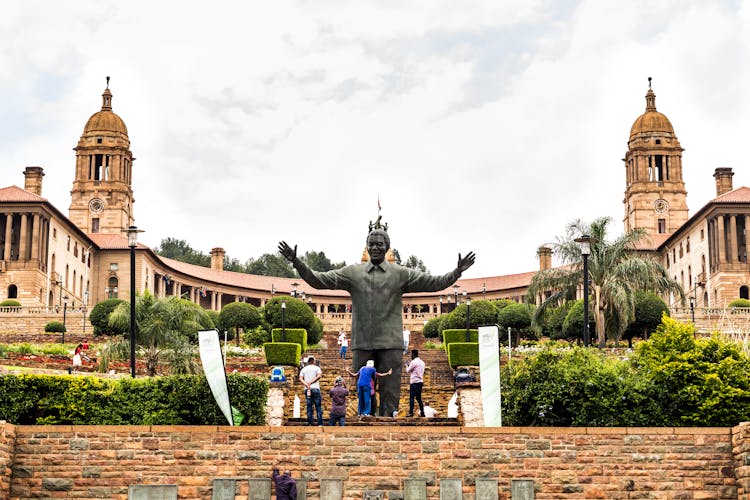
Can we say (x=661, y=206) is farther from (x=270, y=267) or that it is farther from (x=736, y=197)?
(x=270, y=267)

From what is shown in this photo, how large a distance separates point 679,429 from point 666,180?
278 feet

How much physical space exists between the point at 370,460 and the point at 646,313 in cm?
3073

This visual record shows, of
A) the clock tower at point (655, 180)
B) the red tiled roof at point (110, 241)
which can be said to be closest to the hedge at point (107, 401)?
the red tiled roof at point (110, 241)

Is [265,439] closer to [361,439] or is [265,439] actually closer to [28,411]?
[361,439]

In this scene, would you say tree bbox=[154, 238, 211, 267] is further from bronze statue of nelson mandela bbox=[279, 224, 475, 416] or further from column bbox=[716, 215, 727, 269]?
bronze statue of nelson mandela bbox=[279, 224, 475, 416]

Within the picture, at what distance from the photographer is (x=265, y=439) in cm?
1808

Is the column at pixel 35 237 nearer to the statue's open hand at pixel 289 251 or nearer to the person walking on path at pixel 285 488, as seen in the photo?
the statue's open hand at pixel 289 251

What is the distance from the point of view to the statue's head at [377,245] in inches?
810

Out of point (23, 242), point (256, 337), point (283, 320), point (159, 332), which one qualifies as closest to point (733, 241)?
point (256, 337)

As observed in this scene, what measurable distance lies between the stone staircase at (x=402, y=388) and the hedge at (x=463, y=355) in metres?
0.54

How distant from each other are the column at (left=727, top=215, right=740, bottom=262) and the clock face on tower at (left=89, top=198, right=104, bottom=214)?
49.5m

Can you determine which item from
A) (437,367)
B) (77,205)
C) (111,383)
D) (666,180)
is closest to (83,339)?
(437,367)

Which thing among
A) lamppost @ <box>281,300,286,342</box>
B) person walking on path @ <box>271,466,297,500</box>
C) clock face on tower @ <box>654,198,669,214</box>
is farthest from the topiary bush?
clock face on tower @ <box>654,198,669,214</box>

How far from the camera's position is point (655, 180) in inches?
3962
